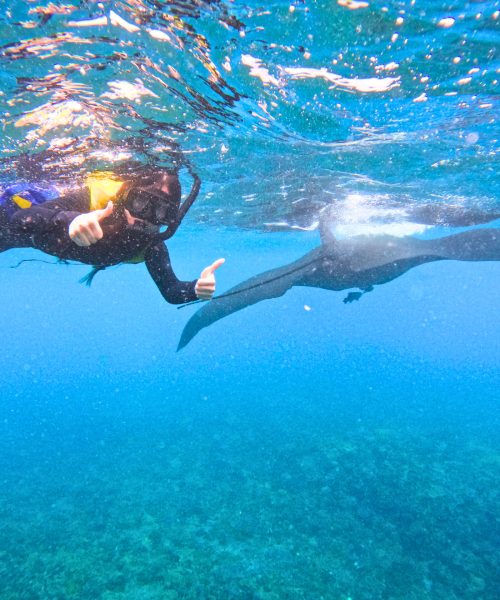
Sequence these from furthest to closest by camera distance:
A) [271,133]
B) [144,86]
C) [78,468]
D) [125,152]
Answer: [78,468]
[125,152]
[271,133]
[144,86]

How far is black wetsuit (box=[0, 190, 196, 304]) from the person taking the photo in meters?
3.35

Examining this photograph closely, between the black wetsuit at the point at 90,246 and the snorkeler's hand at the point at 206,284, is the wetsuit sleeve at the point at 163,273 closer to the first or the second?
the black wetsuit at the point at 90,246

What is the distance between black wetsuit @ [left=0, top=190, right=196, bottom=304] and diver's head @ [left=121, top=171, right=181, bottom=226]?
32 centimetres

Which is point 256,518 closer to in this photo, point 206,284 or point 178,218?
point 206,284

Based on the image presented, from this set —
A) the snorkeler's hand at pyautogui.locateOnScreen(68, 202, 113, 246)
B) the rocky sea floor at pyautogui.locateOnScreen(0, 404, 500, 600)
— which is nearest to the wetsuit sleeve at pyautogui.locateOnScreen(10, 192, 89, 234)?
the snorkeler's hand at pyautogui.locateOnScreen(68, 202, 113, 246)

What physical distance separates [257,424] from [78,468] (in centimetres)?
968

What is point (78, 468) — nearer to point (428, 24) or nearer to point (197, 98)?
point (197, 98)

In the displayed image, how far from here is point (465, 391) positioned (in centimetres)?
3145

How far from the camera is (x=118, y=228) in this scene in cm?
393

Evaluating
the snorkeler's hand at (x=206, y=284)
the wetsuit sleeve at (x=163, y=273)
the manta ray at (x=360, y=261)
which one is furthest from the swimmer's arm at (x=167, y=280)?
the manta ray at (x=360, y=261)

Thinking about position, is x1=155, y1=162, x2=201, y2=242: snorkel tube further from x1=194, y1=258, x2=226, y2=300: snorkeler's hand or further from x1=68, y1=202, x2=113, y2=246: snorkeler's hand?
x1=68, y1=202, x2=113, y2=246: snorkeler's hand

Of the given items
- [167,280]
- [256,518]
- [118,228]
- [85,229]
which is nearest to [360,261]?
[167,280]

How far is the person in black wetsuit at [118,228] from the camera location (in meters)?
3.41

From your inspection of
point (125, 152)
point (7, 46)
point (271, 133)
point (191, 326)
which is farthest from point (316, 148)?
point (7, 46)
